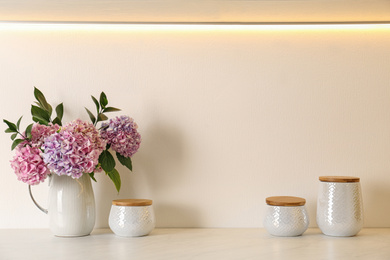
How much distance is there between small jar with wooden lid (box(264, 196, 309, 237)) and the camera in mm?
1316

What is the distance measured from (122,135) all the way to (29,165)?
0.82 ft

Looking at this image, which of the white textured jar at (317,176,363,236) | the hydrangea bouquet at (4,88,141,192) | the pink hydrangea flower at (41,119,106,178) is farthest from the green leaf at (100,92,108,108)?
the white textured jar at (317,176,363,236)

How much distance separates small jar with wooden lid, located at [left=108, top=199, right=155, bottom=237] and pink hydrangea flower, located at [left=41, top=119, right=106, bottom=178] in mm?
132

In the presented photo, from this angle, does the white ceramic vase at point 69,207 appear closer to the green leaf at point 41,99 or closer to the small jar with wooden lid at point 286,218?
the green leaf at point 41,99

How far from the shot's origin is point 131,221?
1321 mm

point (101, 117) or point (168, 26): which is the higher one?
point (168, 26)

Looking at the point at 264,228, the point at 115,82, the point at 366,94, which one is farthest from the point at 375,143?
the point at 115,82

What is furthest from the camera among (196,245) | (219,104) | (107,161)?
(219,104)

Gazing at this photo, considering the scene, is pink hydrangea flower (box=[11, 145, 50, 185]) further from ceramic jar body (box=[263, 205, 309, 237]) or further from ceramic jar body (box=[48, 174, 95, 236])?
ceramic jar body (box=[263, 205, 309, 237])

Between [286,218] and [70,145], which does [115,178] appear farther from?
[286,218]

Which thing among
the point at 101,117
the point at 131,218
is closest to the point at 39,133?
the point at 101,117

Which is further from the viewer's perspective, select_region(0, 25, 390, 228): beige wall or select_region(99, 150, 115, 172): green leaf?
select_region(0, 25, 390, 228): beige wall

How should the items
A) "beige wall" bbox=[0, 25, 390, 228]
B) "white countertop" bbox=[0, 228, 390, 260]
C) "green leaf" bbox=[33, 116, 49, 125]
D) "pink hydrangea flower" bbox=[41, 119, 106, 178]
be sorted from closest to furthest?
"white countertop" bbox=[0, 228, 390, 260], "pink hydrangea flower" bbox=[41, 119, 106, 178], "green leaf" bbox=[33, 116, 49, 125], "beige wall" bbox=[0, 25, 390, 228]

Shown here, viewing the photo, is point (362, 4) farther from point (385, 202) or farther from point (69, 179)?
point (69, 179)
